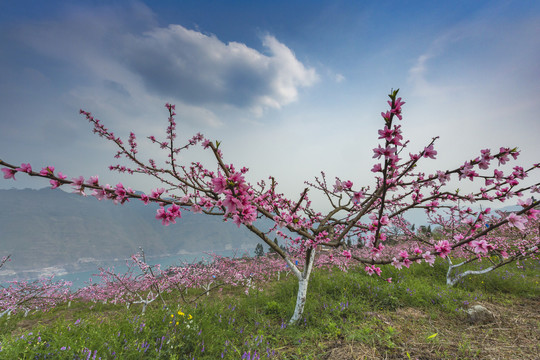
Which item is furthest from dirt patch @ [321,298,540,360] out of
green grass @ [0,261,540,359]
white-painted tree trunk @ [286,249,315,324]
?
white-painted tree trunk @ [286,249,315,324]

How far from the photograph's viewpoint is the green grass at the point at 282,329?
3.12 meters

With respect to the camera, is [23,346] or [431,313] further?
[431,313]

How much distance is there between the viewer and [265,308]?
5.30 metres

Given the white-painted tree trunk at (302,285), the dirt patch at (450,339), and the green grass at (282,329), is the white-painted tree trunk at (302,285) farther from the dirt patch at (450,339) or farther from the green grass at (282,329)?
the dirt patch at (450,339)

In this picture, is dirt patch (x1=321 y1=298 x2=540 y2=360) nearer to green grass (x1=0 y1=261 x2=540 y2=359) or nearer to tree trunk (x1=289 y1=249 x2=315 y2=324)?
green grass (x1=0 y1=261 x2=540 y2=359)

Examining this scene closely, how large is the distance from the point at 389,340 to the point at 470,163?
11.0 feet

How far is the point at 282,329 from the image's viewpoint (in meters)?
4.30

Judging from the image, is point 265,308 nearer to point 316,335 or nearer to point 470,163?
point 316,335

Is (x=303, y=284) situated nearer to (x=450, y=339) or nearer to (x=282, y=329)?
(x=282, y=329)

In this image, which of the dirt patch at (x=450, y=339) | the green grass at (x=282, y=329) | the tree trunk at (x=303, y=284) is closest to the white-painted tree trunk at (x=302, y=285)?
the tree trunk at (x=303, y=284)

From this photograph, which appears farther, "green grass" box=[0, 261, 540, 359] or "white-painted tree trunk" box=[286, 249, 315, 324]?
"white-painted tree trunk" box=[286, 249, 315, 324]

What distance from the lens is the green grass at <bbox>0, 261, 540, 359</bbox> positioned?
312 centimetres

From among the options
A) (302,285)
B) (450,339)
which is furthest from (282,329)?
(450,339)

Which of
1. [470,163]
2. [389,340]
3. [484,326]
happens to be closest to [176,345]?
[389,340]
